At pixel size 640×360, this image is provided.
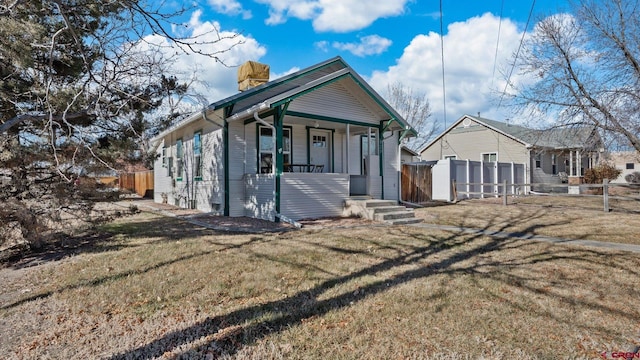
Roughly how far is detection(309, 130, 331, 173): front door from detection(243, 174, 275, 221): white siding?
8.36 feet

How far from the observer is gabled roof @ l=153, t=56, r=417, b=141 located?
9.76 meters

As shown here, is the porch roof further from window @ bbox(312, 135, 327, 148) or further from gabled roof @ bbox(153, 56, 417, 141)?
window @ bbox(312, 135, 327, 148)

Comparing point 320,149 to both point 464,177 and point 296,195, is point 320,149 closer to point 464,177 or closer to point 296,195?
point 296,195

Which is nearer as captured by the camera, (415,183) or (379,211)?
(379,211)

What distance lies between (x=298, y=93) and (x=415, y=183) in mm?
9057

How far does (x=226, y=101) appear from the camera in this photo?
33.7ft

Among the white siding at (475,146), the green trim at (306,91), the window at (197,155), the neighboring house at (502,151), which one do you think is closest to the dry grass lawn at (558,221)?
the green trim at (306,91)

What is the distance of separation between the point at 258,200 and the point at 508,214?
856 centimetres

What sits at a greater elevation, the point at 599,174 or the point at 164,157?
the point at 164,157

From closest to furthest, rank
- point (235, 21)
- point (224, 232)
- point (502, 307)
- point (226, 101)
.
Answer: point (502, 307) → point (235, 21) → point (224, 232) → point (226, 101)

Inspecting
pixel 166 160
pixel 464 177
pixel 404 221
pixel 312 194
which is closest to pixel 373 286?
pixel 404 221

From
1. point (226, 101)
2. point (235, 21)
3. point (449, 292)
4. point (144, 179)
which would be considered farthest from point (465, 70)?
point (144, 179)

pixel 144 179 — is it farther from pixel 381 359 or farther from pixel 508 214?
pixel 381 359

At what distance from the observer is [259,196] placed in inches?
421
